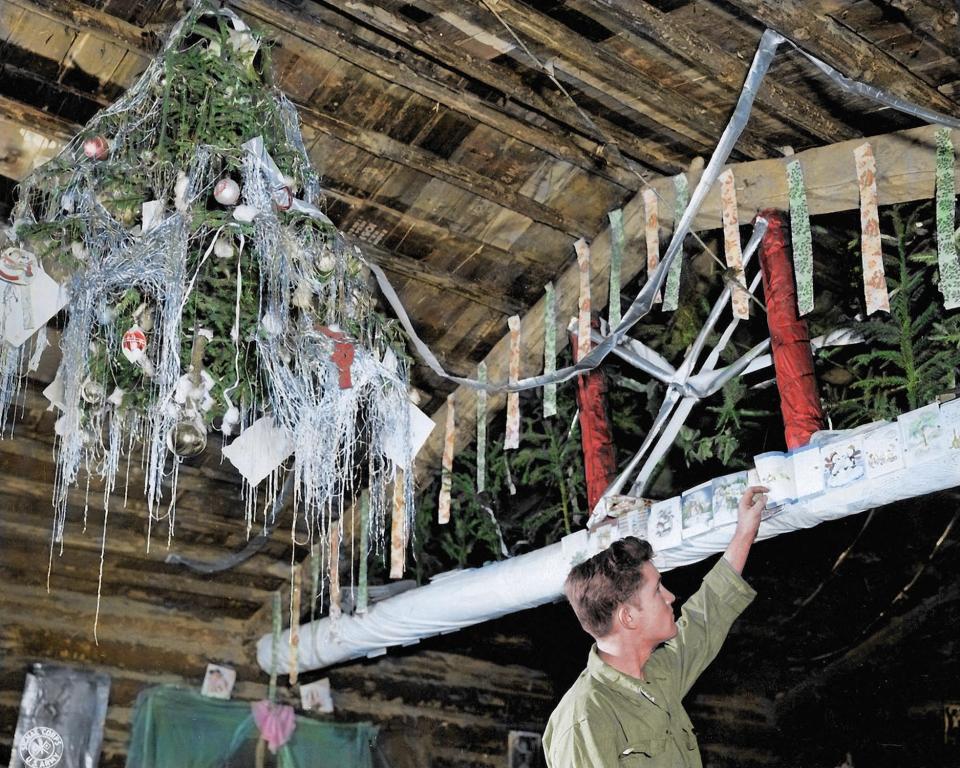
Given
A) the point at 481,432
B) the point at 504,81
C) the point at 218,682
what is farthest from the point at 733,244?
the point at 218,682

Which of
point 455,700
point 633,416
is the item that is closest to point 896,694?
point 455,700

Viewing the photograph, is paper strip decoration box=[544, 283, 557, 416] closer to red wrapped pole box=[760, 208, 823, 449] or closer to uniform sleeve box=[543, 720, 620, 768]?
red wrapped pole box=[760, 208, 823, 449]

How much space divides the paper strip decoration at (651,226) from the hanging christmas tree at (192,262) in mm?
1207

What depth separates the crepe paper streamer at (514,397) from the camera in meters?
4.80

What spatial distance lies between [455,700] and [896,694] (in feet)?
11.7

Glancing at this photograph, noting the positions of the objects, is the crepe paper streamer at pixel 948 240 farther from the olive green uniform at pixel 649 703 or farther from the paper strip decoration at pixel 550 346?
the paper strip decoration at pixel 550 346

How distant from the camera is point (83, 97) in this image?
13.2 ft

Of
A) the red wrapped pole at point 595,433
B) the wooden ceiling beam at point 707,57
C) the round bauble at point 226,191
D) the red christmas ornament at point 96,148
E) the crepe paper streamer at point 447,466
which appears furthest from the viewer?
the crepe paper streamer at point 447,466

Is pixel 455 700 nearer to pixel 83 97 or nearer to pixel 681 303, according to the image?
pixel 681 303

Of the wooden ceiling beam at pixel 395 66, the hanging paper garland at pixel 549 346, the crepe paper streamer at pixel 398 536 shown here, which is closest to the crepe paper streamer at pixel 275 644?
the crepe paper streamer at pixel 398 536

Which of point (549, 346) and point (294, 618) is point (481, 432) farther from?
point (294, 618)

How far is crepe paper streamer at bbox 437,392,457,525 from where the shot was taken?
17.0 ft

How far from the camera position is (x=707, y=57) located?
3643mm

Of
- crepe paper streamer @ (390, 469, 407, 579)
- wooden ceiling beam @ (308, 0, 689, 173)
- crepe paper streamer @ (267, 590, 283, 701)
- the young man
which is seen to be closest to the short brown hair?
the young man
